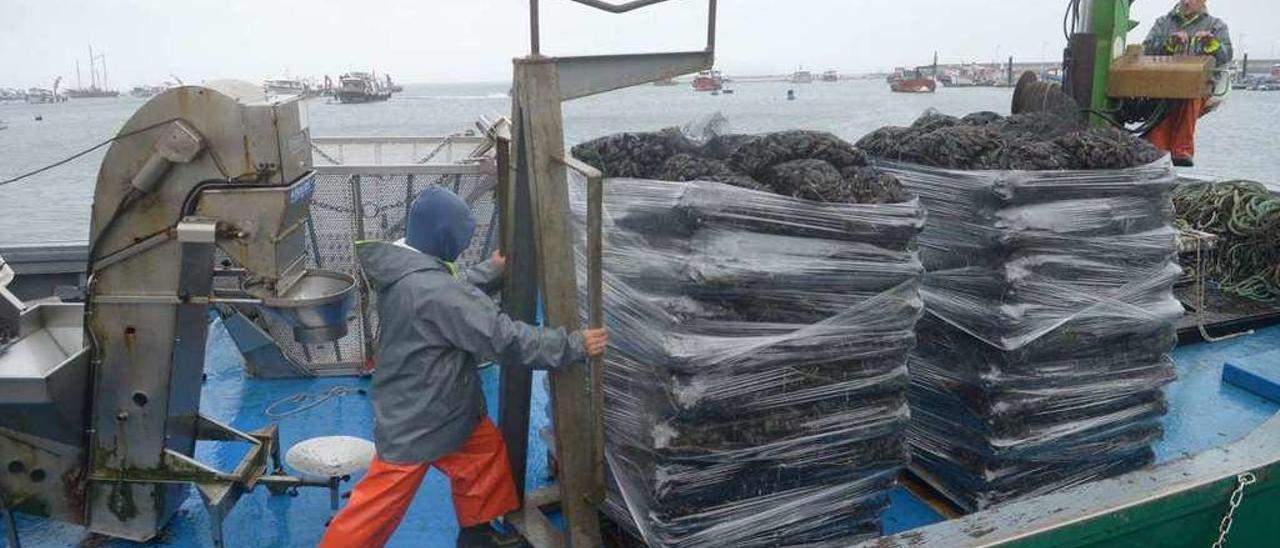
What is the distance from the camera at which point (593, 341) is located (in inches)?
110

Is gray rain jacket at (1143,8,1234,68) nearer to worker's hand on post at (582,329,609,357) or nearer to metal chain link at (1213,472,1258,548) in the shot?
metal chain link at (1213,472,1258,548)

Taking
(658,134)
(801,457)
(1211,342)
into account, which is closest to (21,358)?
(658,134)

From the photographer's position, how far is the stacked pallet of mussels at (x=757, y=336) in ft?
9.30

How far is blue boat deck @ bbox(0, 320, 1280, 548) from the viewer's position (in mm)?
3744

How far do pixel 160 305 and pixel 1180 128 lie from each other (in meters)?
5.31

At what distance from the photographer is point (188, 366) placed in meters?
3.54

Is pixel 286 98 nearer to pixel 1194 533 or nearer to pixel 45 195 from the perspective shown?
pixel 1194 533

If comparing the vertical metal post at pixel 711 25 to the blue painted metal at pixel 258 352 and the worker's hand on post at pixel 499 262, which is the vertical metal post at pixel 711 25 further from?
the blue painted metal at pixel 258 352

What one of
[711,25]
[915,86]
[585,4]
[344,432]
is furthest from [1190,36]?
[915,86]

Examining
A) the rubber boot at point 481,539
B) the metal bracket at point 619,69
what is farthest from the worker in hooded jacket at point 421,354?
the metal bracket at point 619,69

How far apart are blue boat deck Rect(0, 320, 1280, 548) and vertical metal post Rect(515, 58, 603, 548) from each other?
0.95 meters

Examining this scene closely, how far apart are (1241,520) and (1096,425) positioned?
66 centimetres

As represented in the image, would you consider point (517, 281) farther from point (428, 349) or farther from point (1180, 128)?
point (1180, 128)

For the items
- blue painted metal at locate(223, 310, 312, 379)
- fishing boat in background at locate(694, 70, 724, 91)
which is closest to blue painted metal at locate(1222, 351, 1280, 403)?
fishing boat in background at locate(694, 70, 724, 91)
